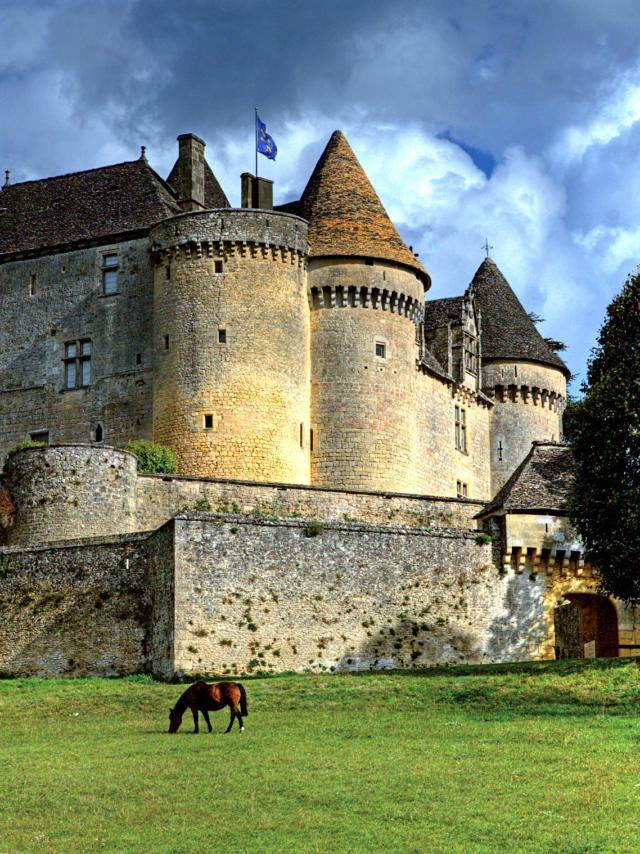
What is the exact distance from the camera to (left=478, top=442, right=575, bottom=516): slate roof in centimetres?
3959

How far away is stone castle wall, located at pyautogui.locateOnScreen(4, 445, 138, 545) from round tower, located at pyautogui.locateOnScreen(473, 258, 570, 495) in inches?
945

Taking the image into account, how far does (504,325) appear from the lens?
63.7 meters

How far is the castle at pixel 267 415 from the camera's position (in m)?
36.8

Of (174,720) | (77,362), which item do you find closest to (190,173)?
(77,362)

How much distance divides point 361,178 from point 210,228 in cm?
863

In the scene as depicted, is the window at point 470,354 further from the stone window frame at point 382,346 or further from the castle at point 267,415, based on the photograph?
the stone window frame at point 382,346

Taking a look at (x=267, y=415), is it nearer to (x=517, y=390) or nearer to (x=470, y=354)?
(x=470, y=354)

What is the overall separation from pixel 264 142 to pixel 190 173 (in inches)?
127

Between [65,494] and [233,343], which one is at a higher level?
[233,343]

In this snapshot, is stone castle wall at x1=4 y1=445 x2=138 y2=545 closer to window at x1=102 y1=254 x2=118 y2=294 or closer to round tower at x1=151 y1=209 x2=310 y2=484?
round tower at x1=151 y1=209 x2=310 y2=484

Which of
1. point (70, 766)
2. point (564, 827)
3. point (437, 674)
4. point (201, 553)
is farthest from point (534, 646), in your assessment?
point (564, 827)

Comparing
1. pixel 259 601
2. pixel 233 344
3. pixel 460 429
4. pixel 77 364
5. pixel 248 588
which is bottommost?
pixel 259 601

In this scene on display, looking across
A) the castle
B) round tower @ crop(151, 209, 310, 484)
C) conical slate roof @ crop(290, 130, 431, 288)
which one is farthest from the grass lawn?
conical slate roof @ crop(290, 130, 431, 288)

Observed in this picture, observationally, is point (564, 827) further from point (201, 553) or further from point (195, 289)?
point (195, 289)
